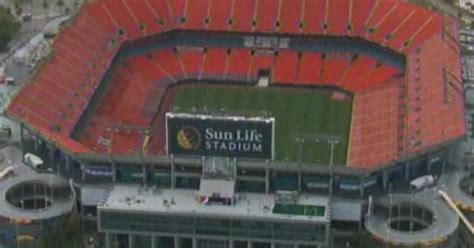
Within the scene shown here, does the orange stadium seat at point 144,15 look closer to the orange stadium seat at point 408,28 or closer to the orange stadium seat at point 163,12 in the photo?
the orange stadium seat at point 163,12

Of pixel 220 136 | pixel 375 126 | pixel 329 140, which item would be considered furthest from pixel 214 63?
pixel 220 136

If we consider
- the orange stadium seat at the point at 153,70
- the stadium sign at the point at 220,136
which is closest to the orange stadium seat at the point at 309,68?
the orange stadium seat at the point at 153,70

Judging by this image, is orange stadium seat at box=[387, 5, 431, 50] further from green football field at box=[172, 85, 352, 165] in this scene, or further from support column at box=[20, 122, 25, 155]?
support column at box=[20, 122, 25, 155]

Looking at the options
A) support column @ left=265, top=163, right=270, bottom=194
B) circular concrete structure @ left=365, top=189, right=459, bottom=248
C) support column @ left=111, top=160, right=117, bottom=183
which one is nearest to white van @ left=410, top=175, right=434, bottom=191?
circular concrete structure @ left=365, top=189, right=459, bottom=248

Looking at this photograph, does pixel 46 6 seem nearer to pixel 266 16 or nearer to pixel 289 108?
pixel 266 16

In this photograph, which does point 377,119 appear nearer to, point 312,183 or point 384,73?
point 384,73

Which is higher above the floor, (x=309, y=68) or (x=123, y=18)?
(x=123, y=18)

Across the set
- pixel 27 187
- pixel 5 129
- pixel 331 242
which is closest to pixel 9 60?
pixel 5 129
